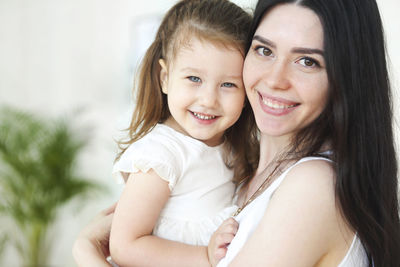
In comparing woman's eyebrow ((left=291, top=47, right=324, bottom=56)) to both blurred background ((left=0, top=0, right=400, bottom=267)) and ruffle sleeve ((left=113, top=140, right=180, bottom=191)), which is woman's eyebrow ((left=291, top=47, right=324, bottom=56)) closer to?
ruffle sleeve ((left=113, top=140, right=180, bottom=191))

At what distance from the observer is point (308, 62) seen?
1233 millimetres

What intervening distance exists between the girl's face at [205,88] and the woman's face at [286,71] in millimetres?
70

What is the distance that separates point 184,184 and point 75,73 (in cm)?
370

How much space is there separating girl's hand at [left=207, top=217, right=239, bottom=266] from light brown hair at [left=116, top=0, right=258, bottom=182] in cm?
36

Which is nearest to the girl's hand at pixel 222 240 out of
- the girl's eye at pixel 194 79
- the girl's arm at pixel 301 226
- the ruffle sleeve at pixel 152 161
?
the girl's arm at pixel 301 226

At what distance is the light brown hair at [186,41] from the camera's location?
1.45 metres

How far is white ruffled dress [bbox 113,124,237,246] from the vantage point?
140 cm

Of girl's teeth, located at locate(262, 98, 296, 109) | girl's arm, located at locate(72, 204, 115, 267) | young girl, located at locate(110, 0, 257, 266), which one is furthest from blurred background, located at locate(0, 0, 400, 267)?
girl's teeth, located at locate(262, 98, 296, 109)

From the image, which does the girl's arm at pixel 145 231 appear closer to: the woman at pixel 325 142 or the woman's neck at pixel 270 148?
the woman at pixel 325 142

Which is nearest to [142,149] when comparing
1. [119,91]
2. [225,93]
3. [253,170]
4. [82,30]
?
[225,93]

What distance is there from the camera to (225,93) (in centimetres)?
147

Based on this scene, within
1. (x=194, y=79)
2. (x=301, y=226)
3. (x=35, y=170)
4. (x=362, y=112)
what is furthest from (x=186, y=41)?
(x=35, y=170)

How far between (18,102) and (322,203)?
174 inches

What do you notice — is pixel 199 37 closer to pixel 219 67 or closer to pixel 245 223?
pixel 219 67
